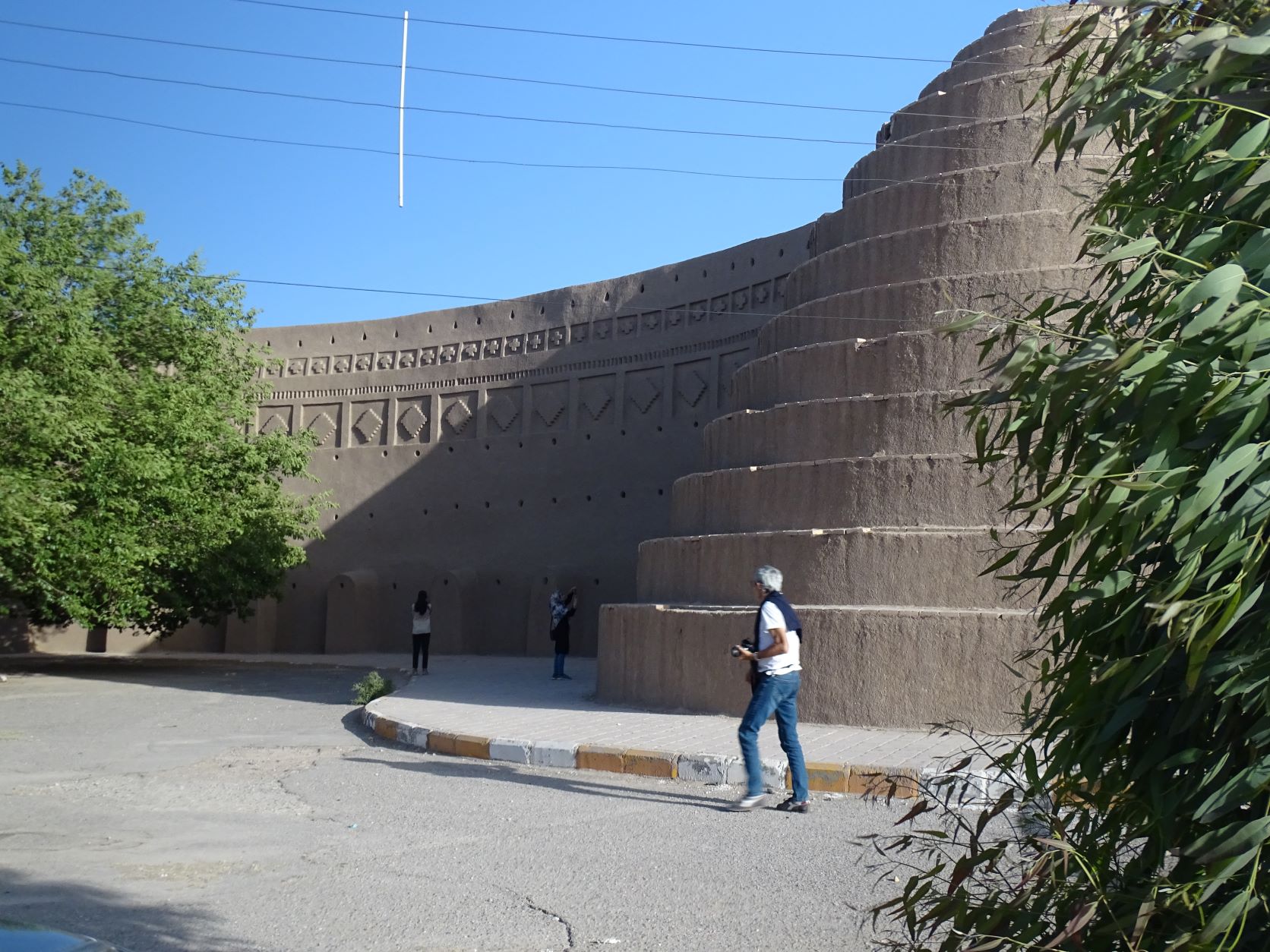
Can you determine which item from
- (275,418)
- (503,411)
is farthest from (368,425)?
(503,411)

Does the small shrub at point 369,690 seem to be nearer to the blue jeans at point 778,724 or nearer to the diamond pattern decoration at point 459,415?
the blue jeans at point 778,724

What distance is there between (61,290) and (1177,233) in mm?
18919

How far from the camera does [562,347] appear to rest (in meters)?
22.6

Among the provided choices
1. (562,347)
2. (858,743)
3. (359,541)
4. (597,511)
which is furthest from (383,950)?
(359,541)

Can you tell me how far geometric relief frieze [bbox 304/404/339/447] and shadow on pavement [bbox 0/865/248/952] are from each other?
21.2 m

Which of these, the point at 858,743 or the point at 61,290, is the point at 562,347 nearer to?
the point at 61,290

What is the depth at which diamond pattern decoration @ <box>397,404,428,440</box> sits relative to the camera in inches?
979

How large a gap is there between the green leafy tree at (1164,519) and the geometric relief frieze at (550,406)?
2021 centimetres

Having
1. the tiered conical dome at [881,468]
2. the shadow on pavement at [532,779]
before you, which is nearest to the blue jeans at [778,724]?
the shadow on pavement at [532,779]

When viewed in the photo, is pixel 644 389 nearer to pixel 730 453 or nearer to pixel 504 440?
pixel 504 440

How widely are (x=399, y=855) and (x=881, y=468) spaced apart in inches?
233

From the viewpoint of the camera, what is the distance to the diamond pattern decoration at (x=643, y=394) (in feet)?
68.4

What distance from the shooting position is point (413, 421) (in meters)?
25.0

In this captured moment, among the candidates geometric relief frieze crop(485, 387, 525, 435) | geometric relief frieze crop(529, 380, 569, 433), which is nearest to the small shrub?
geometric relief frieze crop(529, 380, 569, 433)
